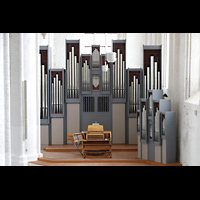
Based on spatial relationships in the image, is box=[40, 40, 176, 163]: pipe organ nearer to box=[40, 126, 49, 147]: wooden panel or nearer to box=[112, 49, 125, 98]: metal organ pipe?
box=[112, 49, 125, 98]: metal organ pipe

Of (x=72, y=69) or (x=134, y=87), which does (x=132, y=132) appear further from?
(x=72, y=69)

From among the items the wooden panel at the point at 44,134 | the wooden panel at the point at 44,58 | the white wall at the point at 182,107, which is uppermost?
the wooden panel at the point at 44,58

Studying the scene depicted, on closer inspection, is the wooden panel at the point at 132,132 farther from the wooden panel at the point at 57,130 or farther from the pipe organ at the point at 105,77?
the wooden panel at the point at 57,130

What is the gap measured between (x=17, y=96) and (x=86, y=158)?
9.73ft

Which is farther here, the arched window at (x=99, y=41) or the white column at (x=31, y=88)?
the arched window at (x=99, y=41)

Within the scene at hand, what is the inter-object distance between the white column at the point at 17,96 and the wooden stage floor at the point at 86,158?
1.06 m

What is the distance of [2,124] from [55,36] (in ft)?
34.1

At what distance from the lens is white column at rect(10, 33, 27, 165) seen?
27.0 feet

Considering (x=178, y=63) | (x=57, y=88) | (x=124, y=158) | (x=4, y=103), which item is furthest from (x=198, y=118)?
(x=57, y=88)

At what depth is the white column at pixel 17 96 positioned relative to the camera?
823cm

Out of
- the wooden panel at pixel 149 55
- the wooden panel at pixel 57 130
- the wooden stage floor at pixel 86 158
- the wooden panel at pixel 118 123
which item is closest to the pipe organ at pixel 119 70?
the wooden panel at pixel 118 123

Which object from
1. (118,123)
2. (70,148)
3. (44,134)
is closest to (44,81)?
(44,134)

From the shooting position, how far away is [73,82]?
39.0 ft

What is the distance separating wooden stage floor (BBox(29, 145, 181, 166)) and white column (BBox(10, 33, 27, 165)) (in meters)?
1.06
